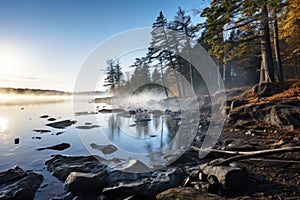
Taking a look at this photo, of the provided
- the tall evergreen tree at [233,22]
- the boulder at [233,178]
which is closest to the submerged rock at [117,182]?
the boulder at [233,178]

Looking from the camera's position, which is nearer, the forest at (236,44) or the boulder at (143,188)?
the boulder at (143,188)

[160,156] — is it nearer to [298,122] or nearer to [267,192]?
[267,192]

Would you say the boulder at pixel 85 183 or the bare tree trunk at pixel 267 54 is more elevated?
the bare tree trunk at pixel 267 54

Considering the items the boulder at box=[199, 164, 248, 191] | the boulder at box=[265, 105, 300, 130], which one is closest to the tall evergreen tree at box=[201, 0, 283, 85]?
the boulder at box=[265, 105, 300, 130]

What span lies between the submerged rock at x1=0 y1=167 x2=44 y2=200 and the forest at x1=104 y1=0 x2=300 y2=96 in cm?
1236

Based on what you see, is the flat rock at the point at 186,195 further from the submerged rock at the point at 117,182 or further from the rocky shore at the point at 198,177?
the submerged rock at the point at 117,182

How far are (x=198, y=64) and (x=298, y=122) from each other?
91.2ft

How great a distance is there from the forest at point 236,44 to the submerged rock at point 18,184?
12.4 meters

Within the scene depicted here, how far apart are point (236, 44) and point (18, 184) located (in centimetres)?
1454

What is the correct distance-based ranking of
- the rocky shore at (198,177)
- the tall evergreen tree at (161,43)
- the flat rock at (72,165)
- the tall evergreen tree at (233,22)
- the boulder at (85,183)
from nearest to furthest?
the rocky shore at (198,177)
the boulder at (85,183)
the flat rock at (72,165)
the tall evergreen tree at (233,22)
the tall evergreen tree at (161,43)

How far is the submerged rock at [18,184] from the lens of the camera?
494 cm

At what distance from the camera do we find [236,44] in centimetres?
1338

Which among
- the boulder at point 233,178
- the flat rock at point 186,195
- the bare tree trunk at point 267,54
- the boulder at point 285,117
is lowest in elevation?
the flat rock at point 186,195

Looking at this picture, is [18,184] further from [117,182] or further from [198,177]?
[198,177]
